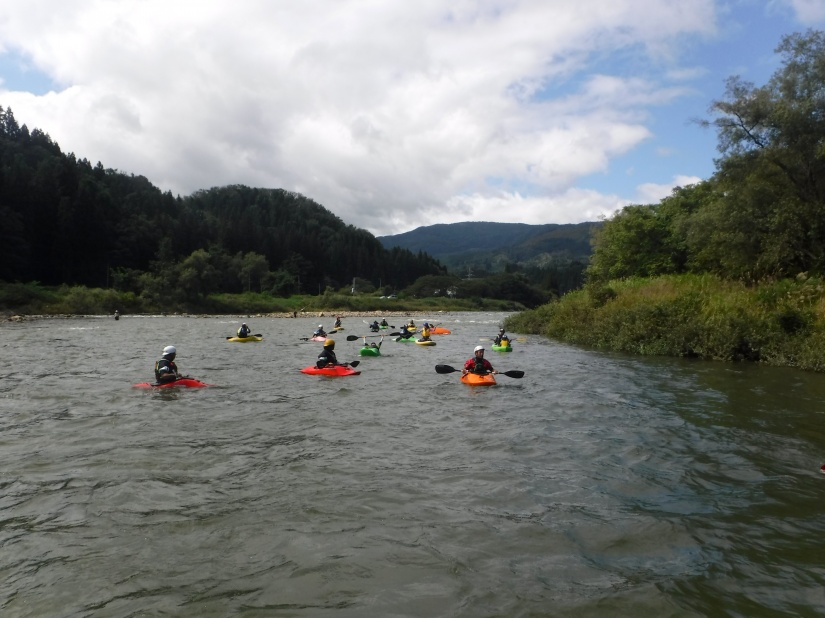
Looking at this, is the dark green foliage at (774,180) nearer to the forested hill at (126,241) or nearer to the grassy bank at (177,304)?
the grassy bank at (177,304)

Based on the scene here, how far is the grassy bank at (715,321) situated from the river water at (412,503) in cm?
558

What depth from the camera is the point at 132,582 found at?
17.1 feet

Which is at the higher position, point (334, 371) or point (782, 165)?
point (782, 165)

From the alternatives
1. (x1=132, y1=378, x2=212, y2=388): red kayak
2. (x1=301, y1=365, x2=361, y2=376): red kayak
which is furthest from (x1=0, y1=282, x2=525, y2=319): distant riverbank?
(x1=301, y1=365, x2=361, y2=376): red kayak

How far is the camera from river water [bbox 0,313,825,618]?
5043mm

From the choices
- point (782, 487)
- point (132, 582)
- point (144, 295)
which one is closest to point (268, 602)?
point (132, 582)

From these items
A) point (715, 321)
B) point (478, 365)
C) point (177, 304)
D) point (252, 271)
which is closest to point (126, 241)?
point (177, 304)

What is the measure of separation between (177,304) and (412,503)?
236 feet

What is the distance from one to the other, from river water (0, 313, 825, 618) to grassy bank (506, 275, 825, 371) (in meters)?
5.58

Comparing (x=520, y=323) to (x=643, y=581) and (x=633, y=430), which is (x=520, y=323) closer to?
(x=633, y=430)

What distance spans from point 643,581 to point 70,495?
270 inches

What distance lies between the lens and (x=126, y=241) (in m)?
84.1

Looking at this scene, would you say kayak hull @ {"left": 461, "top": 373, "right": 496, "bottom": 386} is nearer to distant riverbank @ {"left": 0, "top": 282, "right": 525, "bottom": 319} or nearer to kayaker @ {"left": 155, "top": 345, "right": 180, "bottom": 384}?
kayaker @ {"left": 155, "top": 345, "right": 180, "bottom": 384}

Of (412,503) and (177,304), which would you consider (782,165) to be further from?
(177,304)
